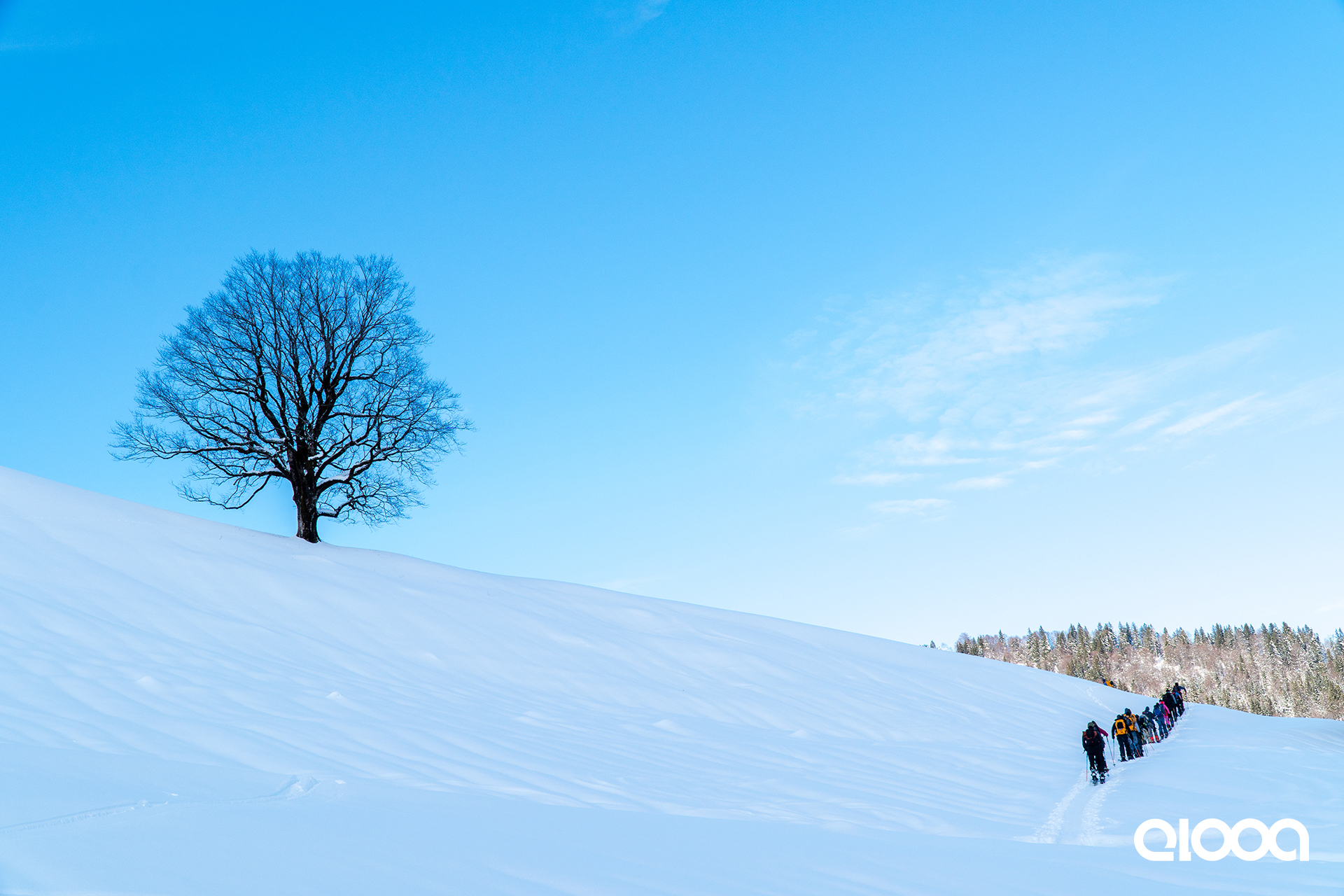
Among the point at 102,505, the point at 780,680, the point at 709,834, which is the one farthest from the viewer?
the point at 102,505

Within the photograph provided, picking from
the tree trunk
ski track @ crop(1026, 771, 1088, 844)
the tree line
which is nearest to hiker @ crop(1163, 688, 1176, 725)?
ski track @ crop(1026, 771, 1088, 844)

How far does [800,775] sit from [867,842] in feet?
7.87

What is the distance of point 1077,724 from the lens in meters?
15.2

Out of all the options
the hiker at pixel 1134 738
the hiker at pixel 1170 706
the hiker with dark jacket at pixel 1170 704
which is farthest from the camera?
the hiker with dark jacket at pixel 1170 704

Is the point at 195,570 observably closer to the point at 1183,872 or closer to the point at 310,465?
the point at 310,465

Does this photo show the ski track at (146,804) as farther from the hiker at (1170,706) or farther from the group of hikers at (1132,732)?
the hiker at (1170,706)

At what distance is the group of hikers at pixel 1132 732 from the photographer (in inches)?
414

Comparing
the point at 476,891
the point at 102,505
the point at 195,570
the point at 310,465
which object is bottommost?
the point at 476,891

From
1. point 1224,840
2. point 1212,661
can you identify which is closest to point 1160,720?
point 1224,840

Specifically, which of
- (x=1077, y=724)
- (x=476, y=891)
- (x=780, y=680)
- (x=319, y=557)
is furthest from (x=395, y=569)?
(x=1077, y=724)

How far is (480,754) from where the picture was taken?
19.7 ft

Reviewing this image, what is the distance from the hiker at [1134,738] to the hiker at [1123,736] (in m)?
0.14

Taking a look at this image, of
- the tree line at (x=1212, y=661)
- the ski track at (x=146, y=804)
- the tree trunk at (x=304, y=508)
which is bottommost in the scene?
the tree line at (x=1212, y=661)

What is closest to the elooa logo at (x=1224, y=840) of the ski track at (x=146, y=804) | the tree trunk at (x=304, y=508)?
the ski track at (x=146, y=804)
